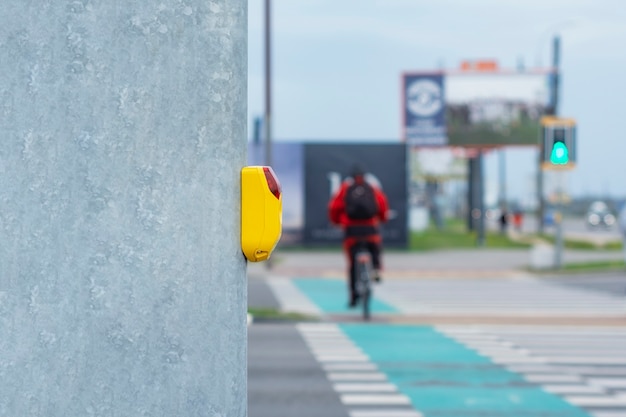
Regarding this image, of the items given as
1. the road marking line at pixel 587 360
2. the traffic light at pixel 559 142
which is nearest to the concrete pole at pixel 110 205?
the road marking line at pixel 587 360

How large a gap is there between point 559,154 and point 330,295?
486cm

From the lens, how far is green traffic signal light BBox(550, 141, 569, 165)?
1891 cm

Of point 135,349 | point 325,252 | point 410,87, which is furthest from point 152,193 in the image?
point 410,87

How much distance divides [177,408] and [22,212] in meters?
0.57

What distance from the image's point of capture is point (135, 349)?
2924 mm

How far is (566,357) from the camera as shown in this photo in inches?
490

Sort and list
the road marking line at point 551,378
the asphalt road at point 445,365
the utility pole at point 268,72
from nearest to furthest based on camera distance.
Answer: the asphalt road at point 445,365 → the road marking line at point 551,378 → the utility pole at point 268,72

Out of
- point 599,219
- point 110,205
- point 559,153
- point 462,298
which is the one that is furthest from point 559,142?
point 599,219

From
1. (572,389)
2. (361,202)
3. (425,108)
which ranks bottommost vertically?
(572,389)

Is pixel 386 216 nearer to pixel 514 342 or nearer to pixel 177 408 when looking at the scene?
pixel 514 342

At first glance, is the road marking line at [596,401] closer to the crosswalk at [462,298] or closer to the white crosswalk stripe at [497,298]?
the crosswalk at [462,298]

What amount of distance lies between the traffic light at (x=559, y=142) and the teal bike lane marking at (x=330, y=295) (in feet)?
A: 11.0

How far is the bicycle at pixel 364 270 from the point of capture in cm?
1598

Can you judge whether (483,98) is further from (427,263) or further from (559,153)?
(559,153)
